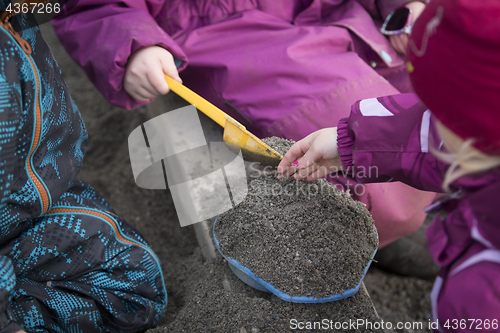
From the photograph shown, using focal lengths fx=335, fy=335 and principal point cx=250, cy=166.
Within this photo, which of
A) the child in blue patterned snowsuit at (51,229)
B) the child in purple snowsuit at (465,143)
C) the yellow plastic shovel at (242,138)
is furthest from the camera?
the yellow plastic shovel at (242,138)

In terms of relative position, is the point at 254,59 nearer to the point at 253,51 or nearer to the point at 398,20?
the point at 253,51

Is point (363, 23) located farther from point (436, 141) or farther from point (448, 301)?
point (448, 301)

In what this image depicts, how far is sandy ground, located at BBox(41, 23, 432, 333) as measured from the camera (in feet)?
3.37

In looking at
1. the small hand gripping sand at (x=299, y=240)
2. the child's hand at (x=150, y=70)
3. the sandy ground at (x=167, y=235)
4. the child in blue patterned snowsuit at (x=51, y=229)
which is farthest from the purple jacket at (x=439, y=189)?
the child in blue patterned snowsuit at (x=51, y=229)

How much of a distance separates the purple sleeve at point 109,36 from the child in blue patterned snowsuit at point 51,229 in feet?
0.67

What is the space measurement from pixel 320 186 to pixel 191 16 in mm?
886

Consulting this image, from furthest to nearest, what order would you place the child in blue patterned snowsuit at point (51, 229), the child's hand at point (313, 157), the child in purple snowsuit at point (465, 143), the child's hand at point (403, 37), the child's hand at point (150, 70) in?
the child's hand at point (403, 37) < the child's hand at point (150, 70) < the child's hand at point (313, 157) < the child in blue patterned snowsuit at point (51, 229) < the child in purple snowsuit at point (465, 143)

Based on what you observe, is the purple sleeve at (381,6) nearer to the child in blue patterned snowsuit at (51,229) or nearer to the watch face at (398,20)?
the watch face at (398,20)

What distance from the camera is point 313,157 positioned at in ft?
2.92

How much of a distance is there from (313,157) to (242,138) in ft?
0.78

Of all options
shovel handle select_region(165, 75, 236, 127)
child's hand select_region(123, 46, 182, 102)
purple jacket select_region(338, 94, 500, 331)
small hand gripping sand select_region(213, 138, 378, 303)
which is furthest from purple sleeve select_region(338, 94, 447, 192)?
child's hand select_region(123, 46, 182, 102)

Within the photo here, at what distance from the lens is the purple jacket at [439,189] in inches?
20.2

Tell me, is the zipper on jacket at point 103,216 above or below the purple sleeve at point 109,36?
Answer: below

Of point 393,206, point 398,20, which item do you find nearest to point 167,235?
point 393,206
